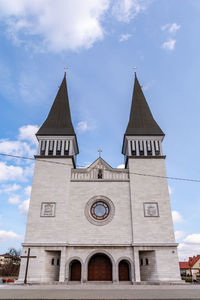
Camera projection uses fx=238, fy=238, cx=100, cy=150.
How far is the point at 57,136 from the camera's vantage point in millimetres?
24328

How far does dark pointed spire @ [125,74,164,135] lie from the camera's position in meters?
24.8

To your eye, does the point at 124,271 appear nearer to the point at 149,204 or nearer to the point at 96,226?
the point at 96,226

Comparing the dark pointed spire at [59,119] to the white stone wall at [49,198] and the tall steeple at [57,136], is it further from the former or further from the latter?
the white stone wall at [49,198]

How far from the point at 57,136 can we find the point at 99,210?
337 inches

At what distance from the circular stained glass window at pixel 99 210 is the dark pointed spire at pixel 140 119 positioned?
303 inches

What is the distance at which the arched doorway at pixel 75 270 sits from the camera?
20016 millimetres

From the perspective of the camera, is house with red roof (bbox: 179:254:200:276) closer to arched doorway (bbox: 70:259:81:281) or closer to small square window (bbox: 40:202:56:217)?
arched doorway (bbox: 70:259:81:281)

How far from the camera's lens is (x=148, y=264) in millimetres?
19969

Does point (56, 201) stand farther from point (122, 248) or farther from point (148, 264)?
point (148, 264)

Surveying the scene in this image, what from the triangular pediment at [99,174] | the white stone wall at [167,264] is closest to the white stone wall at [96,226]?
the triangular pediment at [99,174]

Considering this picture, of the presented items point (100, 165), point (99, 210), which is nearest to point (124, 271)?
point (99, 210)

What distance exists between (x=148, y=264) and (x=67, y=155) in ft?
39.8

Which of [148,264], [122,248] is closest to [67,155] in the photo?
[122,248]

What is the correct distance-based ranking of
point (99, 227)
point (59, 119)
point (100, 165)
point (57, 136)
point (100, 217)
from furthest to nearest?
point (59, 119), point (57, 136), point (100, 165), point (100, 217), point (99, 227)
